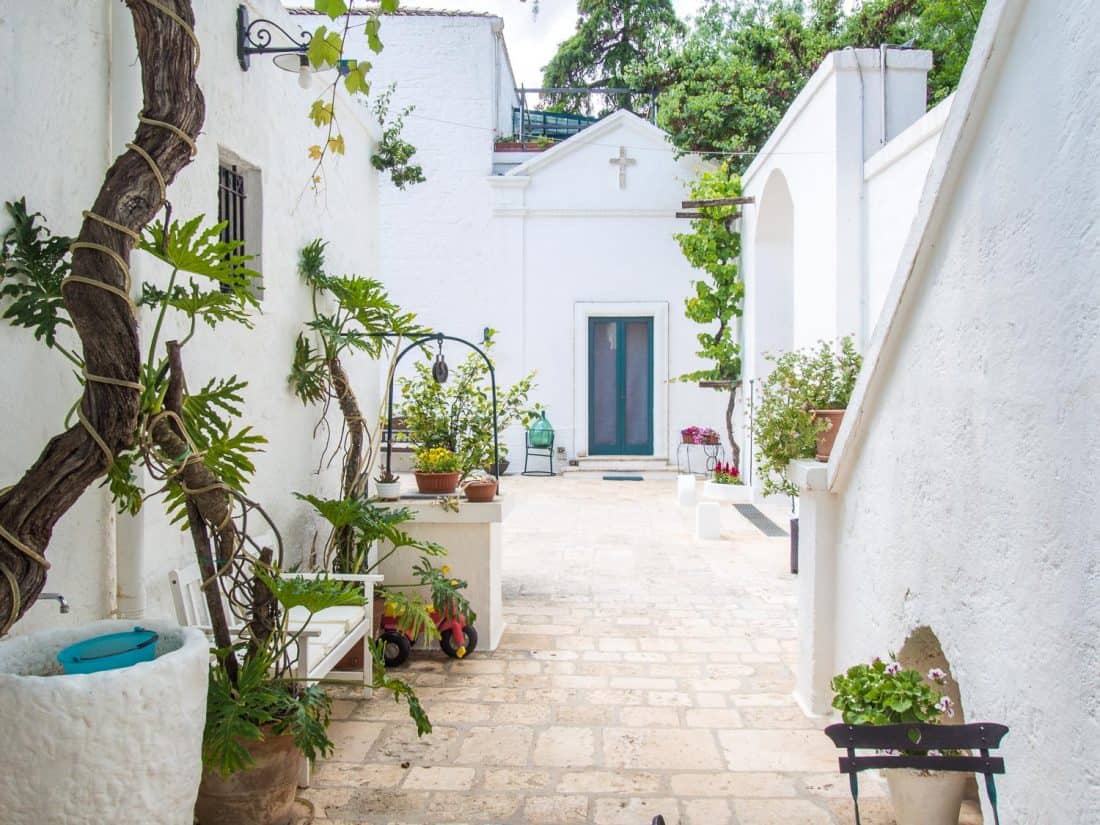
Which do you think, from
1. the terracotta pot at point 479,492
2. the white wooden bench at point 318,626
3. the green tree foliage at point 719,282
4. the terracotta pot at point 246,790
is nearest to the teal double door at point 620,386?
the green tree foliage at point 719,282

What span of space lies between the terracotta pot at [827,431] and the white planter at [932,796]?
1.78 meters

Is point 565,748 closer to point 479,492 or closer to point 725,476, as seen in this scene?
point 479,492

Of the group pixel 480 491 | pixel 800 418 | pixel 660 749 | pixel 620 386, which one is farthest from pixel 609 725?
pixel 620 386

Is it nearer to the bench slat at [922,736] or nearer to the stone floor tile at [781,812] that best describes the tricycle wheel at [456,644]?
the stone floor tile at [781,812]

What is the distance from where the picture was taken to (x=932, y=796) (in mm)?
2809

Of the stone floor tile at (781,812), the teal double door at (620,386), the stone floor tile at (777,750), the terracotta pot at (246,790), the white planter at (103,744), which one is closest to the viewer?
the white planter at (103,744)

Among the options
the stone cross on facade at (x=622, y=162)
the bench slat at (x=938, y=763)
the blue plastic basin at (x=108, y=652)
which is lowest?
the bench slat at (x=938, y=763)

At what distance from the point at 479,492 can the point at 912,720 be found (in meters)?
2.96

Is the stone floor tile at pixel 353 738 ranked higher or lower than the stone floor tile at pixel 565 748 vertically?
higher

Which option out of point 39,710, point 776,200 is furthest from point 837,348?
point 39,710

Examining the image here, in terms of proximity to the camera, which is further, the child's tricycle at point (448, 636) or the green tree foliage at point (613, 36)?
the green tree foliage at point (613, 36)

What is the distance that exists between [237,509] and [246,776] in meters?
1.91

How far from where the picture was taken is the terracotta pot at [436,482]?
5.46 meters

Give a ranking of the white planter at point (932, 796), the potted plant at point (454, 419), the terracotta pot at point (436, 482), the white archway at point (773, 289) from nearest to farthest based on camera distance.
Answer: the white planter at point (932, 796) < the terracotta pot at point (436, 482) < the potted plant at point (454, 419) < the white archway at point (773, 289)
